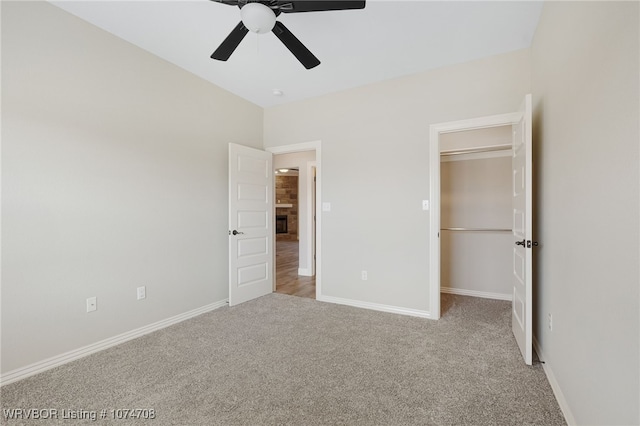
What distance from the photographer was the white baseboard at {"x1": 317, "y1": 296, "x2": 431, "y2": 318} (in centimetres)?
315

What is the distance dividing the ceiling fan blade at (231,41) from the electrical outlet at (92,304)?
A: 221 centimetres

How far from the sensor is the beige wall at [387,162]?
2.92 meters

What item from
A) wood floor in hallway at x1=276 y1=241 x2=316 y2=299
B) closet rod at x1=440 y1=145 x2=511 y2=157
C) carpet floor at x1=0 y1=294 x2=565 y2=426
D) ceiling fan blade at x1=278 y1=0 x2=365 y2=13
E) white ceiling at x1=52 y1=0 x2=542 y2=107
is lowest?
wood floor in hallway at x1=276 y1=241 x2=316 y2=299

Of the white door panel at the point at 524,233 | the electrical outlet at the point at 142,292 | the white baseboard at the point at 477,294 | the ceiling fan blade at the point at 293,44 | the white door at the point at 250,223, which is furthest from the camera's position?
the white baseboard at the point at 477,294

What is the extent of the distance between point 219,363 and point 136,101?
8.04 ft

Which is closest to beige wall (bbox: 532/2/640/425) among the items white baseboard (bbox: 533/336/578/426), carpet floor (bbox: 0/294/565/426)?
white baseboard (bbox: 533/336/578/426)

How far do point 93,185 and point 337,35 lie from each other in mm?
2432

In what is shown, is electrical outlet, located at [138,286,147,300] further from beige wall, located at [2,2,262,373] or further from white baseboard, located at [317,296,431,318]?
white baseboard, located at [317,296,431,318]

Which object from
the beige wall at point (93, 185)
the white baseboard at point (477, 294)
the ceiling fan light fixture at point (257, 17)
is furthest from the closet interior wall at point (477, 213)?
the beige wall at point (93, 185)

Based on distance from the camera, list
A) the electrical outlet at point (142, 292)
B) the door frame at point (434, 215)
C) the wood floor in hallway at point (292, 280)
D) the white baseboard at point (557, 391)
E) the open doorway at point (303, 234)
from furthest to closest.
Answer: the open doorway at point (303, 234)
the wood floor in hallway at point (292, 280)
the door frame at point (434, 215)
the electrical outlet at point (142, 292)
the white baseboard at point (557, 391)

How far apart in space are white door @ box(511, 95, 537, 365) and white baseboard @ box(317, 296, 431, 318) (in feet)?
2.93

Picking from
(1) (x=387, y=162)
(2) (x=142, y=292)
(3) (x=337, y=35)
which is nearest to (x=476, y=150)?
(1) (x=387, y=162)

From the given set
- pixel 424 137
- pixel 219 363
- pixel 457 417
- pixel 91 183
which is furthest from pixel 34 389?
pixel 424 137

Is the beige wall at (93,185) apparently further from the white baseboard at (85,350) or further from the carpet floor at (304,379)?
the carpet floor at (304,379)
